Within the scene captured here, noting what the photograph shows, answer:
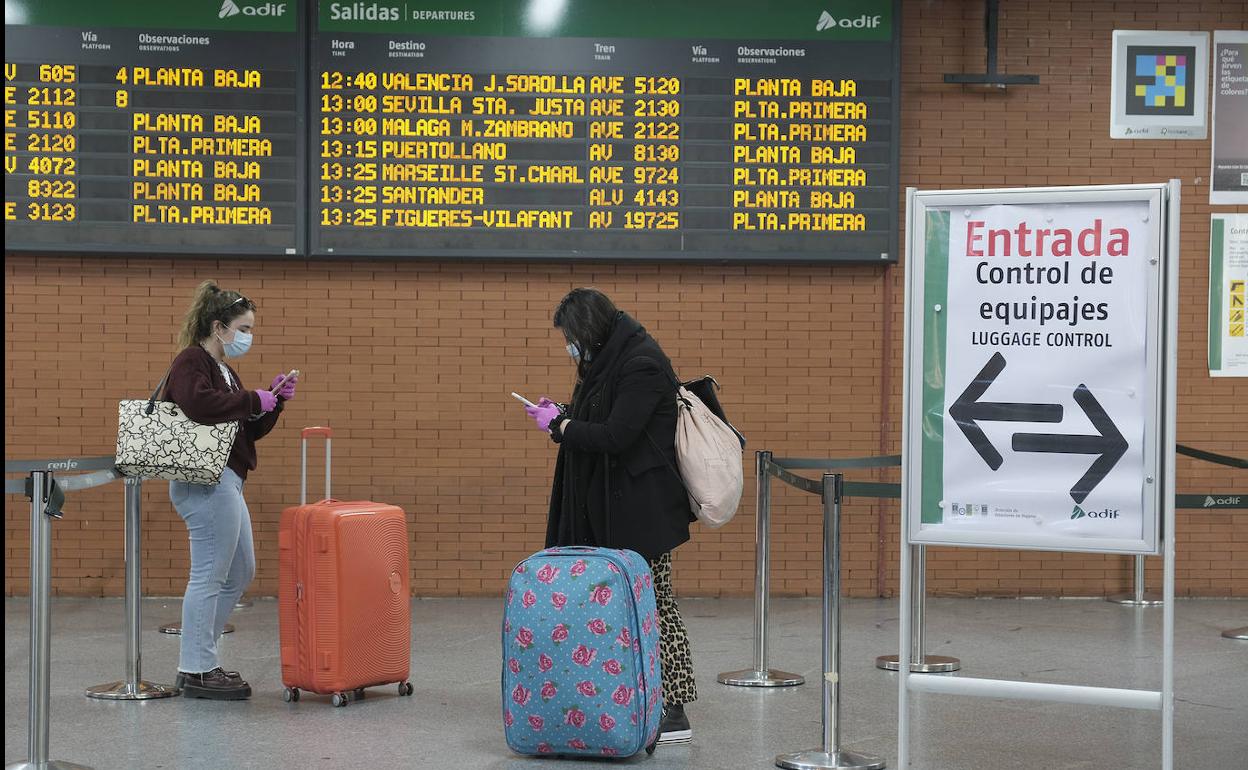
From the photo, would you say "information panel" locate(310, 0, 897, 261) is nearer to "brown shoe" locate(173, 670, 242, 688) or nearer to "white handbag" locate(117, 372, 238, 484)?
"white handbag" locate(117, 372, 238, 484)

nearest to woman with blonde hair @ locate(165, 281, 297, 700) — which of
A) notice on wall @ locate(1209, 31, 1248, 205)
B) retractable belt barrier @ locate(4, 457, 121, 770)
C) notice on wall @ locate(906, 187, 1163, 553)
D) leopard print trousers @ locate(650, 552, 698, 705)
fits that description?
retractable belt barrier @ locate(4, 457, 121, 770)

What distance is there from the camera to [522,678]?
427 cm

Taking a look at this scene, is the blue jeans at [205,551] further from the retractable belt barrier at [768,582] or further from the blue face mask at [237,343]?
the retractable belt barrier at [768,582]

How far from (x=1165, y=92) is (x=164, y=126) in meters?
5.71

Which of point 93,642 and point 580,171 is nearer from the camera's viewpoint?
point 93,642

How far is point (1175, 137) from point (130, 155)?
5.95 m

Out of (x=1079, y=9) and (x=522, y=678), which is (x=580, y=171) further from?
(x=522, y=678)

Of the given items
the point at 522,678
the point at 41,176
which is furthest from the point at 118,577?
the point at 522,678

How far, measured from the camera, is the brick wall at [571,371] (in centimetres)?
764

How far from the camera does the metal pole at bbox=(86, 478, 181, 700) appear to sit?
527cm

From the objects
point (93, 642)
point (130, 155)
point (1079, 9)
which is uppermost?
point (1079, 9)

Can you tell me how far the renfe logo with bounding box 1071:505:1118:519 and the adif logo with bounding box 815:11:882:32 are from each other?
4590 mm

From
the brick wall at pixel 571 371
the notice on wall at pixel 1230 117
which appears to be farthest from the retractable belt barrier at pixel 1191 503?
the notice on wall at pixel 1230 117

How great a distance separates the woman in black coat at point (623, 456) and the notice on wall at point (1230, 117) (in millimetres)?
4877
